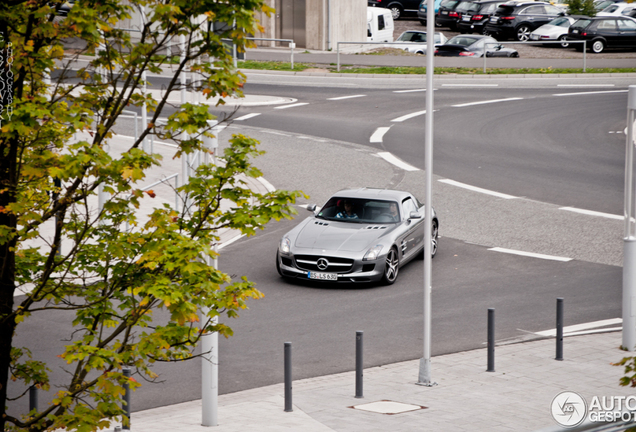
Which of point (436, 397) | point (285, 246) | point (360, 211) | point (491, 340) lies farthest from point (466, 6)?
point (436, 397)

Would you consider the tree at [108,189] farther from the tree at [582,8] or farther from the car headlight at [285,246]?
the tree at [582,8]

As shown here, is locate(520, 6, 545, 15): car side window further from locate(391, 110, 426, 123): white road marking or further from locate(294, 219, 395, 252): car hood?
locate(294, 219, 395, 252): car hood

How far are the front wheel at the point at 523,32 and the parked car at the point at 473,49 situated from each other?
7928 mm

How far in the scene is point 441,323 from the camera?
12523 mm

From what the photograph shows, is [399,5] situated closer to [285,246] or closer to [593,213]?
[593,213]

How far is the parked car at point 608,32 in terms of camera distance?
4197 cm

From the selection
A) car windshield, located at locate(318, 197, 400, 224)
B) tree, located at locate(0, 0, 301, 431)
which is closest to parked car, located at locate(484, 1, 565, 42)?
car windshield, located at locate(318, 197, 400, 224)

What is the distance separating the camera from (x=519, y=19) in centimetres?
4800

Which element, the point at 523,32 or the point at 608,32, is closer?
the point at 608,32

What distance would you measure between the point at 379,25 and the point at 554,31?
993cm

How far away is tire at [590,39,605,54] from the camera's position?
42.2m

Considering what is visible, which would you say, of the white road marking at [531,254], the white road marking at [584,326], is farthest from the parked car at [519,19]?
the white road marking at [584,326]

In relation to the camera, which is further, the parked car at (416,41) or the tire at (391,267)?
the parked car at (416,41)

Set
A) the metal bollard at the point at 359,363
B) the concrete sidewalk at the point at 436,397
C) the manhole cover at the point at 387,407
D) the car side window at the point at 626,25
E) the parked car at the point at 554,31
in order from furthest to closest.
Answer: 1. the parked car at the point at 554,31
2. the car side window at the point at 626,25
3. the metal bollard at the point at 359,363
4. the manhole cover at the point at 387,407
5. the concrete sidewalk at the point at 436,397
